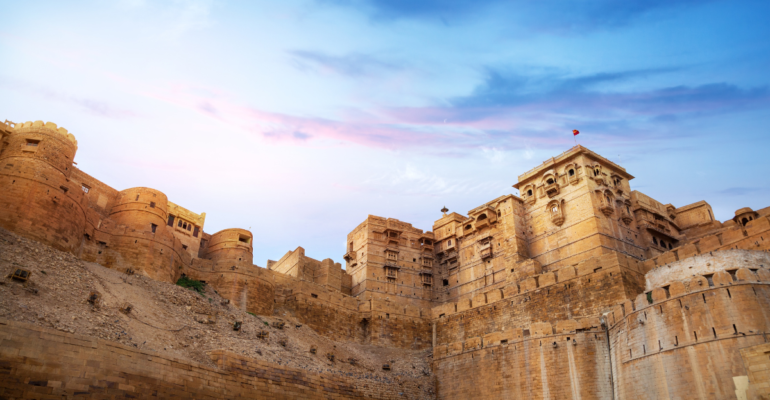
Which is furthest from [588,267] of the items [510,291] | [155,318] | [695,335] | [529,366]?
[155,318]

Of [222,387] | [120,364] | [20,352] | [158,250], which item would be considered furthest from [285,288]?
[20,352]

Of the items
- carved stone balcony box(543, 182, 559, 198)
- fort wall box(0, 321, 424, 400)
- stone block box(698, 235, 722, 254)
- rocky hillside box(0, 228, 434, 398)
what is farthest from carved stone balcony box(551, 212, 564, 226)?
fort wall box(0, 321, 424, 400)

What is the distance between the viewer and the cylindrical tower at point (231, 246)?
44.9m

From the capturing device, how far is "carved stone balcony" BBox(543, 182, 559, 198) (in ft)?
160

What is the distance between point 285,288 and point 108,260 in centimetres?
1251

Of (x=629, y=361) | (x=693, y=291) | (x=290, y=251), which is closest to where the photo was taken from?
(x=693, y=291)

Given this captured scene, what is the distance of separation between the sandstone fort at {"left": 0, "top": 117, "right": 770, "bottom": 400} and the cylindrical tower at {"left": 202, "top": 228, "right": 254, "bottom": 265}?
0.16 meters

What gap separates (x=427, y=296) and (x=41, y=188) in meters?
34.1

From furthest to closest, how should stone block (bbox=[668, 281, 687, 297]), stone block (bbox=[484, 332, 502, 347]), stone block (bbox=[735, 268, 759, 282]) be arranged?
stone block (bbox=[484, 332, 502, 347])
stone block (bbox=[668, 281, 687, 297])
stone block (bbox=[735, 268, 759, 282])

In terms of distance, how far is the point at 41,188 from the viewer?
99.2ft

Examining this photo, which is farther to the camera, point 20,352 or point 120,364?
point 120,364

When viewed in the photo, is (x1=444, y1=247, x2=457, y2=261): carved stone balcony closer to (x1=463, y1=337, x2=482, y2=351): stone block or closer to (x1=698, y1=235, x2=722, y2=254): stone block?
(x1=463, y1=337, x2=482, y2=351): stone block

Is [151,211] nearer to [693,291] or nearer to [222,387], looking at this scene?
[222,387]

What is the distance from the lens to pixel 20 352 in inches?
719
